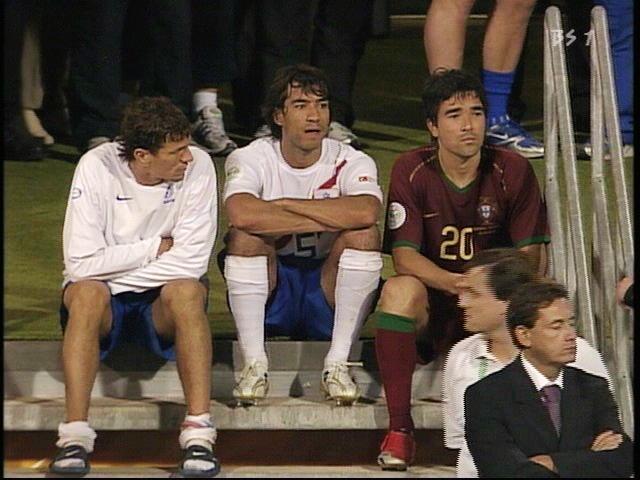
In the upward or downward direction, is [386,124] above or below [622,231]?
above

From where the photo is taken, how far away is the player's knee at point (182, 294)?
5129mm

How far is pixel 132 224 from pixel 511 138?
2.04 meters

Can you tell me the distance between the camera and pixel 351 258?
5.32 metres

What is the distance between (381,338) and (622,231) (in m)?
0.73

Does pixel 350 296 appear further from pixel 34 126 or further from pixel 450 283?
pixel 34 126

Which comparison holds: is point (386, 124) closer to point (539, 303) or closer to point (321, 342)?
point (321, 342)

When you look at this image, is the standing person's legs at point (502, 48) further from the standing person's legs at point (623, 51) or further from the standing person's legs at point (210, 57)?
the standing person's legs at point (210, 57)

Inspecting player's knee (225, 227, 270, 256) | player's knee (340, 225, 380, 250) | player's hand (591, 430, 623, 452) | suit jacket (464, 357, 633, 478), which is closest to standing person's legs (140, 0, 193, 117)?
player's knee (225, 227, 270, 256)

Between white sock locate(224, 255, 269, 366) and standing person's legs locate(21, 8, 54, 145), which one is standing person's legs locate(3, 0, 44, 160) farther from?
white sock locate(224, 255, 269, 366)

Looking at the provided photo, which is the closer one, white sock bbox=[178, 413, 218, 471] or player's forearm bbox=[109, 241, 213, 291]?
white sock bbox=[178, 413, 218, 471]

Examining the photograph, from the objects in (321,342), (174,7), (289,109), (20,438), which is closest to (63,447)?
(20,438)

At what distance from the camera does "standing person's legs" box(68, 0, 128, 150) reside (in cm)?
704

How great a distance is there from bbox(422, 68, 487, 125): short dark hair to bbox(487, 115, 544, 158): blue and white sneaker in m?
1.32

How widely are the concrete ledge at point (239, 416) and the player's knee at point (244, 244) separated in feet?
1.45
